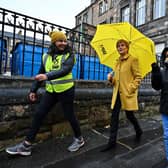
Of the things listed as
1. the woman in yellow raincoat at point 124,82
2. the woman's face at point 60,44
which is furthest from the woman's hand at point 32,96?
the woman in yellow raincoat at point 124,82

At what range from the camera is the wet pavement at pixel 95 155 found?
2.96 metres

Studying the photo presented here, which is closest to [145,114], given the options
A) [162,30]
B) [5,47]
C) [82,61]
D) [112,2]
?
[82,61]

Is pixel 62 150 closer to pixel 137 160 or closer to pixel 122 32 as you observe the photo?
pixel 137 160

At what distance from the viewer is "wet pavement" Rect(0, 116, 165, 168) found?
296 centimetres

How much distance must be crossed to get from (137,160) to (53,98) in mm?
1533

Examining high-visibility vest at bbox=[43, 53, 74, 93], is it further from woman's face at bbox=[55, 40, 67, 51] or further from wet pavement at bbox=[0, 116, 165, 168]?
wet pavement at bbox=[0, 116, 165, 168]

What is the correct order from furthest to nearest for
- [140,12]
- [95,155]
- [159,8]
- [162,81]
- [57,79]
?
[140,12], [159,8], [95,155], [57,79], [162,81]

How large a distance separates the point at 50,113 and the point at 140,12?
17338mm

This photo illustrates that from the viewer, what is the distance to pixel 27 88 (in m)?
3.60

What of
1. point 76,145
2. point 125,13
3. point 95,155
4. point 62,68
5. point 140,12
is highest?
point 125,13

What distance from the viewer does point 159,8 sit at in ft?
55.1


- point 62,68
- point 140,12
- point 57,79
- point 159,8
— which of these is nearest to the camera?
point 62,68

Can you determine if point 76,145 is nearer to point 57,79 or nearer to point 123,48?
point 57,79

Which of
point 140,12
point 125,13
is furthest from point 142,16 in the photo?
point 125,13
